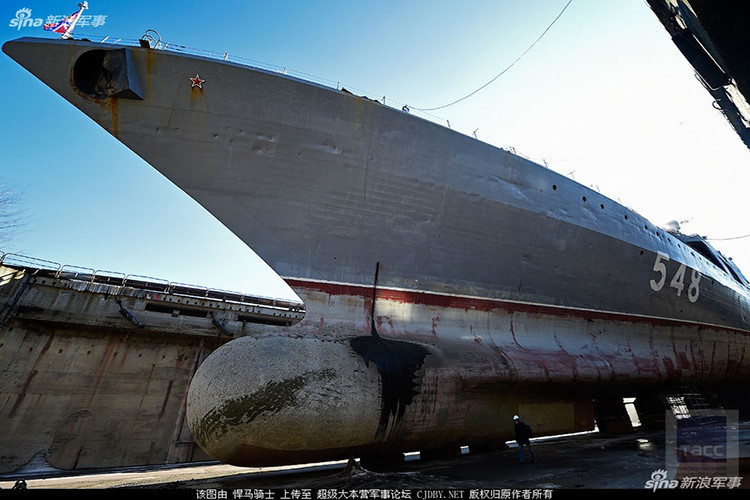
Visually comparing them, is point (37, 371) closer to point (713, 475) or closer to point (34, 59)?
point (34, 59)

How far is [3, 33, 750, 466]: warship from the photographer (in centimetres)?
411

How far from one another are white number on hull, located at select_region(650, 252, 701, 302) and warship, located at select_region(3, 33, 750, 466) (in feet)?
9.43

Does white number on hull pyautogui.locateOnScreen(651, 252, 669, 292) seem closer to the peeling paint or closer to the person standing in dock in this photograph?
the person standing in dock

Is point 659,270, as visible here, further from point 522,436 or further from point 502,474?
point 502,474

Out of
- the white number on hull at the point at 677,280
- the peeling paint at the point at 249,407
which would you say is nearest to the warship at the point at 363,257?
the peeling paint at the point at 249,407

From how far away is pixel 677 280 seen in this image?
9.45 meters

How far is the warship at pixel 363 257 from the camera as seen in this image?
4.11m

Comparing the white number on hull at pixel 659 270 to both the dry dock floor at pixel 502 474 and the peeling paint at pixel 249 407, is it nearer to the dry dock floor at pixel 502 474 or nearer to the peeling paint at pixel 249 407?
the dry dock floor at pixel 502 474

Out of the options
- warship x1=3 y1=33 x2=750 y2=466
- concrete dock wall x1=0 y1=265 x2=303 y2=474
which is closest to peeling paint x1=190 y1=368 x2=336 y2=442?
warship x1=3 y1=33 x2=750 y2=466

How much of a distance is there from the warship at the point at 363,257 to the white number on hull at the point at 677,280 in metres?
2.88

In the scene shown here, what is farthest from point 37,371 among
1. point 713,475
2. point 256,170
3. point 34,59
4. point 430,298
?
point 713,475

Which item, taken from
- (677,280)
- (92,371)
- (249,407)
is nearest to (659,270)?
(677,280)

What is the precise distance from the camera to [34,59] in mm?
4621

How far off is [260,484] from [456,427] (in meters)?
2.71
